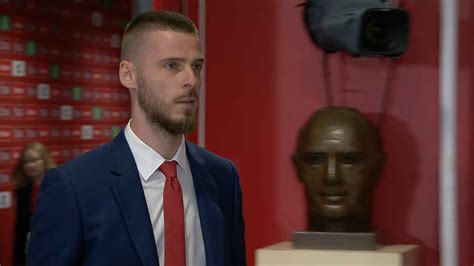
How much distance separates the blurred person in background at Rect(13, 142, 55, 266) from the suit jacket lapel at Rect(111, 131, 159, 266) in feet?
12.5

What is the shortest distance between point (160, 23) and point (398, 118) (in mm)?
1838

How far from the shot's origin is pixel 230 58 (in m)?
3.93

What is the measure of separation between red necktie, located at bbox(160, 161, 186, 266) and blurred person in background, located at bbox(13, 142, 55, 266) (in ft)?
12.5

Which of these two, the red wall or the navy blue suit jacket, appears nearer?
the navy blue suit jacket

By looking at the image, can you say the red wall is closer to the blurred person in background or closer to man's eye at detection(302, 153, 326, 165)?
man's eye at detection(302, 153, 326, 165)

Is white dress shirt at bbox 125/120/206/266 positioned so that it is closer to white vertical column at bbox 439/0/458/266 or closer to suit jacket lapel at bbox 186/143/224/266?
suit jacket lapel at bbox 186/143/224/266

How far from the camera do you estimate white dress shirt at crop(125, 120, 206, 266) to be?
6.36 ft

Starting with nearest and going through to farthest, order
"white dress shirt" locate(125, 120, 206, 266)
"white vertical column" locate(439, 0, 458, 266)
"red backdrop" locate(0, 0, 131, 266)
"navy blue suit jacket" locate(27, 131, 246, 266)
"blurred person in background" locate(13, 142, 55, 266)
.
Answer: "navy blue suit jacket" locate(27, 131, 246, 266), "white dress shirt" locate(125, 120, 206, 266), "white vertical column" locate(439, 0, 458, 266), "blurred person in background" locate(13, 142, 55, 266), "red backdrop" locate(0, 0, 131, 266)

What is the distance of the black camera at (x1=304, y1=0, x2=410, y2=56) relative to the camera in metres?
3.22

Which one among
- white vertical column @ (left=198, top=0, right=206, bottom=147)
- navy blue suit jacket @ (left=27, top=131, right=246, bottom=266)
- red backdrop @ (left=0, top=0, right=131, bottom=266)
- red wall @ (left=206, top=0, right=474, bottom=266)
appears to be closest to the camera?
navy blue suit jacket @ (left=27, top=131, right=246, bottom=266)

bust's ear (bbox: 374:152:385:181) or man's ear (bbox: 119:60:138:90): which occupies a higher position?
man's ear (bbox: 119:60:138:90)

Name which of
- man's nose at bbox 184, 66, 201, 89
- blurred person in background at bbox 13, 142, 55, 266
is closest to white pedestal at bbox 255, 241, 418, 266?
man's nose at bbox 184, 66, 201, 89

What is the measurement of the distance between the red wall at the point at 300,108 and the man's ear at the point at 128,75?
182cm

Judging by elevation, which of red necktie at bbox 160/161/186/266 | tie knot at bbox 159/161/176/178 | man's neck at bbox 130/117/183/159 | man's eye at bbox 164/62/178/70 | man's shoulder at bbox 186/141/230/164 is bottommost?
red necktie at bbox 160/161/186/266
